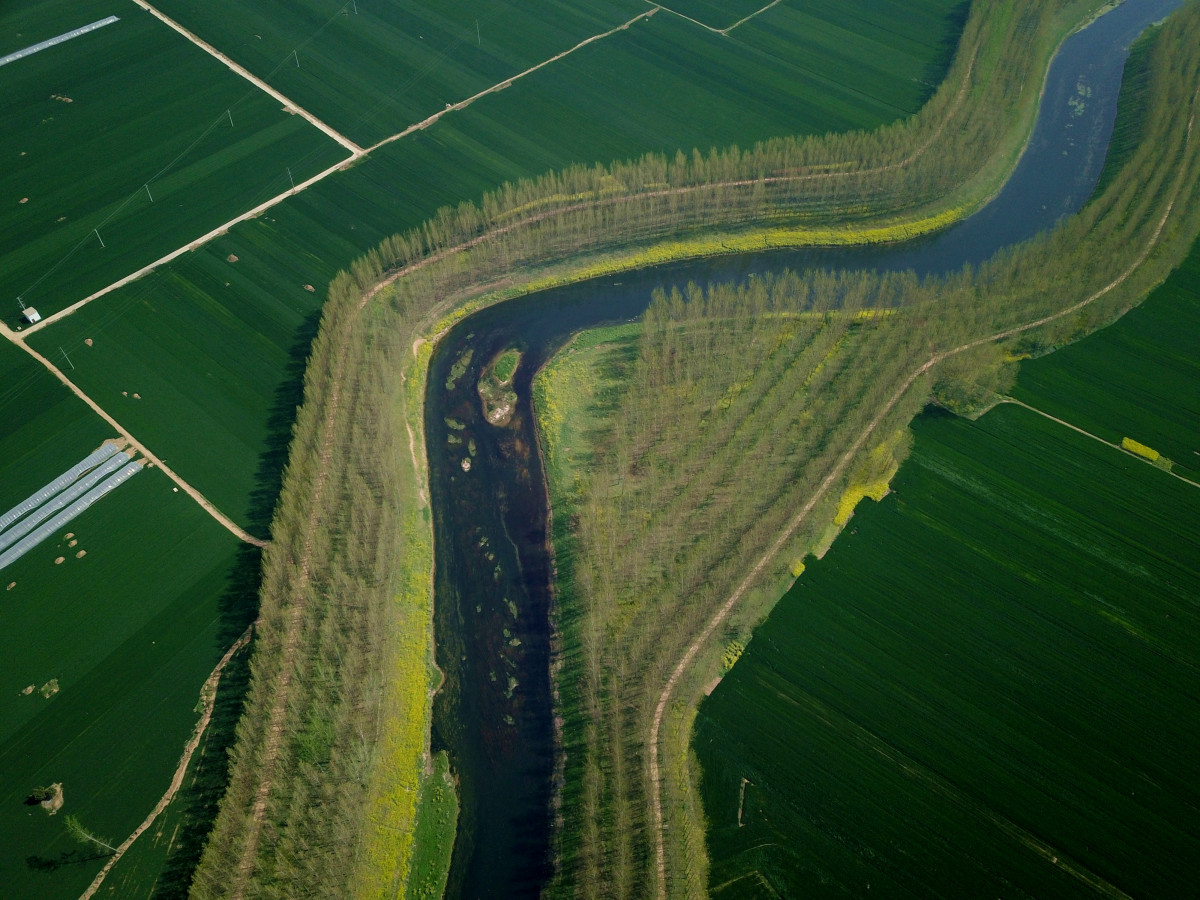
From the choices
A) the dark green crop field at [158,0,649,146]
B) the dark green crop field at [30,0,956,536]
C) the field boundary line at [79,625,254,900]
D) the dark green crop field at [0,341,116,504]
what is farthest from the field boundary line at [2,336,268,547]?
the dark green crop field at [158,0,649,146]

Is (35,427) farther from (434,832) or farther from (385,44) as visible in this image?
(385,44)

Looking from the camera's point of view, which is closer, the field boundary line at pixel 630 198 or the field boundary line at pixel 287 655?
the field boundary line at pixel 287 655

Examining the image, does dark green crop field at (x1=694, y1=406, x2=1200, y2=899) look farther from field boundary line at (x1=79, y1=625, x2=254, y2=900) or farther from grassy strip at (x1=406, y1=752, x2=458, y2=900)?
field boundary line at (x1=79, y1=625, x2=254, y2=900)

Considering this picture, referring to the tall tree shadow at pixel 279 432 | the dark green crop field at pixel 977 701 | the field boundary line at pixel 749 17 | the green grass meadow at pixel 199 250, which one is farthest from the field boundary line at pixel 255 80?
the dark green crop field at pixel 977 701

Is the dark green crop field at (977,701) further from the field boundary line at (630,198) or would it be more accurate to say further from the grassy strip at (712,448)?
the field boundary line at (630,198)

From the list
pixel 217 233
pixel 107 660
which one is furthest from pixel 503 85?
pixel 107 660

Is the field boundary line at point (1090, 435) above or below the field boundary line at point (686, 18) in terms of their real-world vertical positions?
below

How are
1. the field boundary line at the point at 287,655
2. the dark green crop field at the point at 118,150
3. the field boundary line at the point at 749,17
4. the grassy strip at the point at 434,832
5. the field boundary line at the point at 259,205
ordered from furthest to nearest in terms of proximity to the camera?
1. the field boundary line at the point at 749,17
2. the dark green crop field at the point at 118,150
3. the field boundary line at the point at 259,205
4. the grassy strip at the point at 434,832
5. the field boundary line at the point at 287,655
